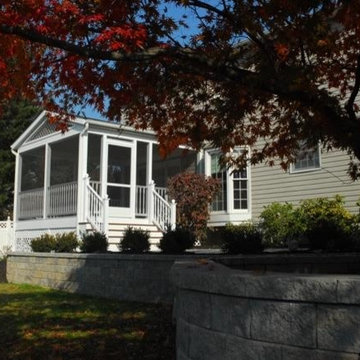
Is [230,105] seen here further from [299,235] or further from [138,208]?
[138,208]

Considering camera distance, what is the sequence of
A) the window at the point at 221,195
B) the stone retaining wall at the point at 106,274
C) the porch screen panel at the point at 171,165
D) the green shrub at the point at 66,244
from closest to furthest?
1. the stone retaining wall at the point at 106,274
2. the green shrub at the point at 66,244
3. the window at the point at 221,195
4. the porch screen panel at the point at 171,165

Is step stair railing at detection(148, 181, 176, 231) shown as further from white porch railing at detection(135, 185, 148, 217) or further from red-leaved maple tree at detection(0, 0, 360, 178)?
red-leaved maple tree at detection(0, 0, 360, 178)

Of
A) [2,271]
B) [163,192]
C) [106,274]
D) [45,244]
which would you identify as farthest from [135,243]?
[163,192]

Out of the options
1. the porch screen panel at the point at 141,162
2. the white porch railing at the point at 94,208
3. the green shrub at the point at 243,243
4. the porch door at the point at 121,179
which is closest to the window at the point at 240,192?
the porch door at the point at 121,179

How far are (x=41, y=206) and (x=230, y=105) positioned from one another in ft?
46.0

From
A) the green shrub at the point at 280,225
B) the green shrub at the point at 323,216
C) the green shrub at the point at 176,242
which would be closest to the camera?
the green shrub at the point at 323,216

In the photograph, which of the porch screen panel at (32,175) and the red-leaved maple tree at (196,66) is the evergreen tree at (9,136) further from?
the red-leaved maple tree at (196,66)

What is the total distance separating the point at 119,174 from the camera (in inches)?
953

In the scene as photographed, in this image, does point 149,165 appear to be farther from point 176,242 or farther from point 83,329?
point 83,329

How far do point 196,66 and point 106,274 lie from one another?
7.16 metres

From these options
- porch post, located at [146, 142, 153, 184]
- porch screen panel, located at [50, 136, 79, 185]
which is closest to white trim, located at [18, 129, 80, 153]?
porch screen panel, located at [50, 136, 79, 185]

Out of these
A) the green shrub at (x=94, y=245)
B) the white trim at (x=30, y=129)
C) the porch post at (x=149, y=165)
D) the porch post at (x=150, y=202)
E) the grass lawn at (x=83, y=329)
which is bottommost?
the grass lawn at (x=83, y=329)

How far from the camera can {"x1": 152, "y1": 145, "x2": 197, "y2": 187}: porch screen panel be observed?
72.4 ft

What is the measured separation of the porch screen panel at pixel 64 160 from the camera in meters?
21.4
